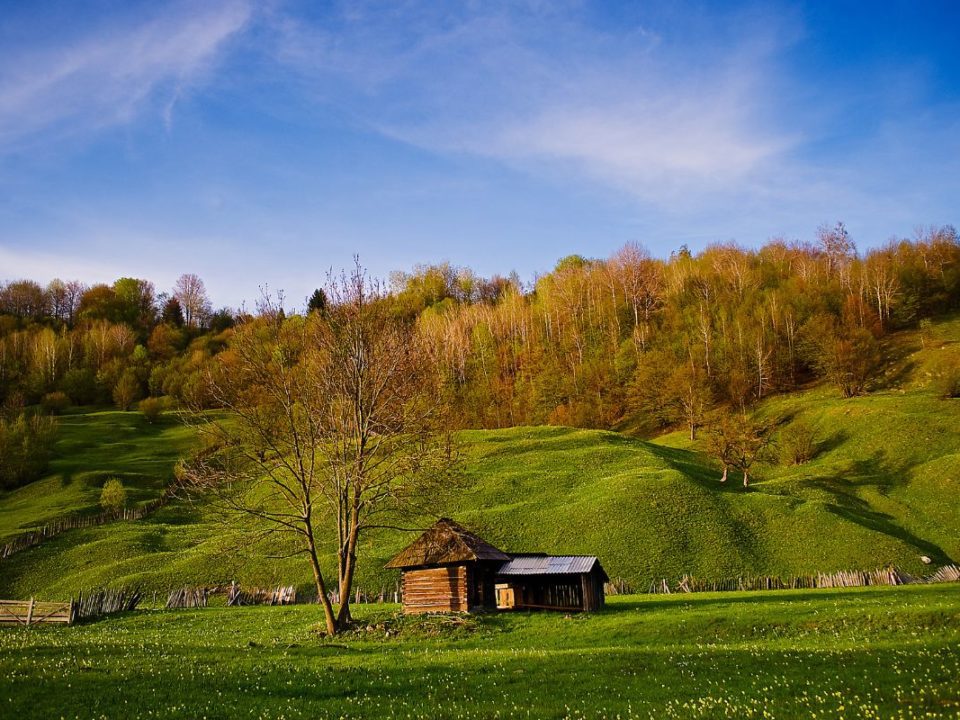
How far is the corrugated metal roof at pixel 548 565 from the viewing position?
41.1 meters

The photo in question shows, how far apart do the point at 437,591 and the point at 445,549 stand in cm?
251

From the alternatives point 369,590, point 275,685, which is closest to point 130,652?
point 275,685

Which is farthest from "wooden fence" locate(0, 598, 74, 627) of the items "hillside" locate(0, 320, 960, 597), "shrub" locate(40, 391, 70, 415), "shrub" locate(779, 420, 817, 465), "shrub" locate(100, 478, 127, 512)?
"shrub" locate(40, 391, 70, 415)

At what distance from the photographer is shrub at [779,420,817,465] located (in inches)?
3268

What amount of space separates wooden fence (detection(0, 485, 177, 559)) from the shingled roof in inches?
1328

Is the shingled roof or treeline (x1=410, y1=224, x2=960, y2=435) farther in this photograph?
treeline (x1=410, y1=224, x2=960, y2=435)

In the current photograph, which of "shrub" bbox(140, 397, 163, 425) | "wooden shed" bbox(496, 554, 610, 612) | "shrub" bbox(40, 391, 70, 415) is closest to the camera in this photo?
"wooden shed" bbox(496, 554, 610, 612)

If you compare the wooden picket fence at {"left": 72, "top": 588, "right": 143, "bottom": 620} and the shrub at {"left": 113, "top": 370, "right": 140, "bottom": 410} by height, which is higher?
the shrub at {"left": 113, "top": 370, "right": 140, "bottom": 410}

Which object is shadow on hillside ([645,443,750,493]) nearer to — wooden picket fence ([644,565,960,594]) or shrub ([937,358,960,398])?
wooden picket fence ([644,565,960,594])

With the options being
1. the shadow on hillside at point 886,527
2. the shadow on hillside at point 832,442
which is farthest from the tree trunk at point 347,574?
the shadow on hillside at point 832,442

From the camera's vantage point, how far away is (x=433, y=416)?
41.9 meters

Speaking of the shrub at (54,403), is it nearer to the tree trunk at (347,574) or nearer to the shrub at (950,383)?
the tree trunk at (347,574)

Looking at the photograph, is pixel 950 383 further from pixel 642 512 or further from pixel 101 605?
pixel 101 605

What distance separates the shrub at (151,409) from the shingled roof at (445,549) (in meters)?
105
